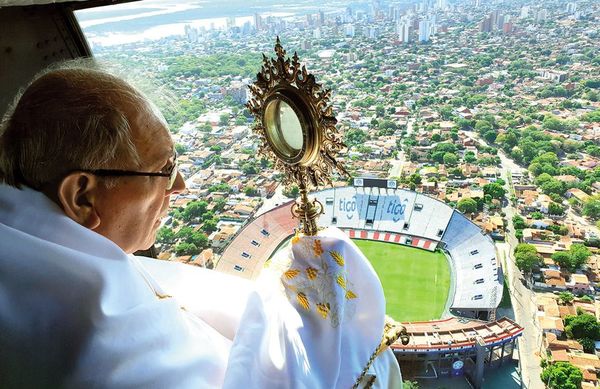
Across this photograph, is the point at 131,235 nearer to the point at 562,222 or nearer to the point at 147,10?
the point at 147,10

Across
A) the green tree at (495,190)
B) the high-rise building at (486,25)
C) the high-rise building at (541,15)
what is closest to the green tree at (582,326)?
the green tree at (495,190)

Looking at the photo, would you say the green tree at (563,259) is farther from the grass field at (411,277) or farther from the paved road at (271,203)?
the grass field at (411,277)

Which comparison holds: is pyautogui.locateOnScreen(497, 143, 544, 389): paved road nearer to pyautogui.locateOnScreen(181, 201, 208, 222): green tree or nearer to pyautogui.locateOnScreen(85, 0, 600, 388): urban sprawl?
pyautogui.locateOnScreen(85, 0, 600, 388): urban sprawl

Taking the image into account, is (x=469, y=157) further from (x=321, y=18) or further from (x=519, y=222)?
(x=321, y=18)

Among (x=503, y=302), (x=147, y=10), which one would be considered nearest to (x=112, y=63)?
(x=147, y=10)

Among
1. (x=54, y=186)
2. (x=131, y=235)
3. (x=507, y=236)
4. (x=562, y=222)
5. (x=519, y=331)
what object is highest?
(x=54, y=186)

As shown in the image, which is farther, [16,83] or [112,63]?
[16,83]

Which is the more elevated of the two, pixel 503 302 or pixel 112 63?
pixel 112 63

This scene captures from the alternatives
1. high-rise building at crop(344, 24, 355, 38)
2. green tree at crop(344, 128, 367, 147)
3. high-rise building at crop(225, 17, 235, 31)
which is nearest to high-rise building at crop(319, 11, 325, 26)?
high-rise building at crop(344, 24, 355, 38)
